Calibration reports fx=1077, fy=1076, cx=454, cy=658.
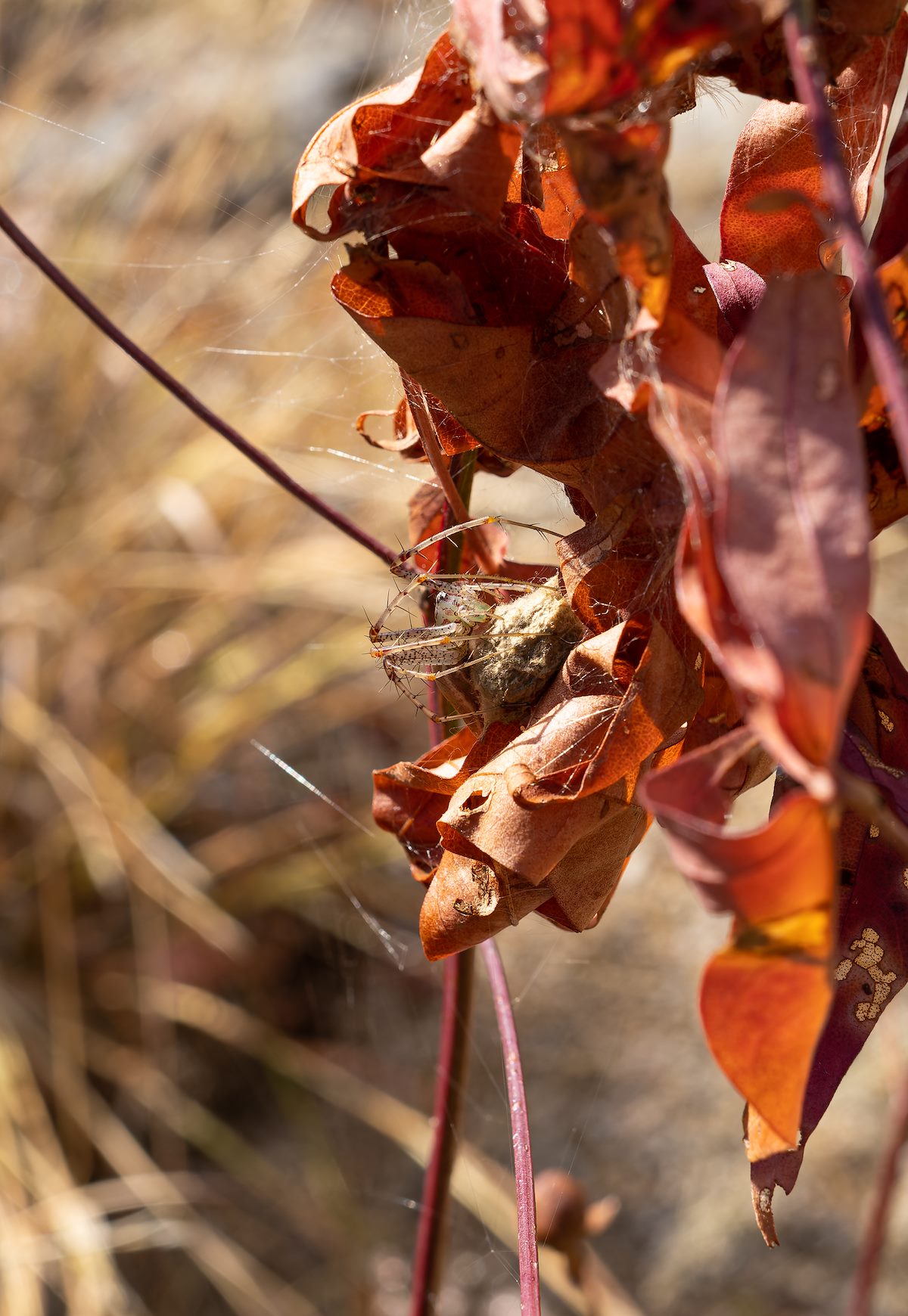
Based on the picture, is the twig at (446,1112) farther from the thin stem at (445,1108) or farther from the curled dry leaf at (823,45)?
the curled dry leaf at (823,45)

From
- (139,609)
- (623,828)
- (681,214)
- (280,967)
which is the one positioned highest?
(623,828)

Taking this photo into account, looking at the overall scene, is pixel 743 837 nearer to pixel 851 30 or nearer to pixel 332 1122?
pixel 851 30

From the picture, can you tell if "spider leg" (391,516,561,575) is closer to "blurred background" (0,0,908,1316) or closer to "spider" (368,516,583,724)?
"spider" (368,516,583,724)

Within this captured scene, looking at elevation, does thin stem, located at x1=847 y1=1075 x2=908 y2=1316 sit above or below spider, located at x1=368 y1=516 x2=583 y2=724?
below

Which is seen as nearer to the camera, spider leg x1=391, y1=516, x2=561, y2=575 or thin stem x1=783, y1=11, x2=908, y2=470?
thin stem x1=783, y1=11, x2=908, y2=470

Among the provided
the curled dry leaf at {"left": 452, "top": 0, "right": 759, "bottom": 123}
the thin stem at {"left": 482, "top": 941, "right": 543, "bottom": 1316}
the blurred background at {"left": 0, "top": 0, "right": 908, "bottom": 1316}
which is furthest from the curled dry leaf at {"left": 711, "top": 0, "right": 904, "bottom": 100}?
the blurred background at {"left": 0, "top": 0, "right": 908, "bottom": 1316}

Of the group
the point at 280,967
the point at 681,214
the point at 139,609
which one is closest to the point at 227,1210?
the point at 280,967

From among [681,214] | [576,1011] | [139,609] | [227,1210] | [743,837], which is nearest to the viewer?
[743,837]

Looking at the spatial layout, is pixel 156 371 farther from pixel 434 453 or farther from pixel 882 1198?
pixel 882 1198
